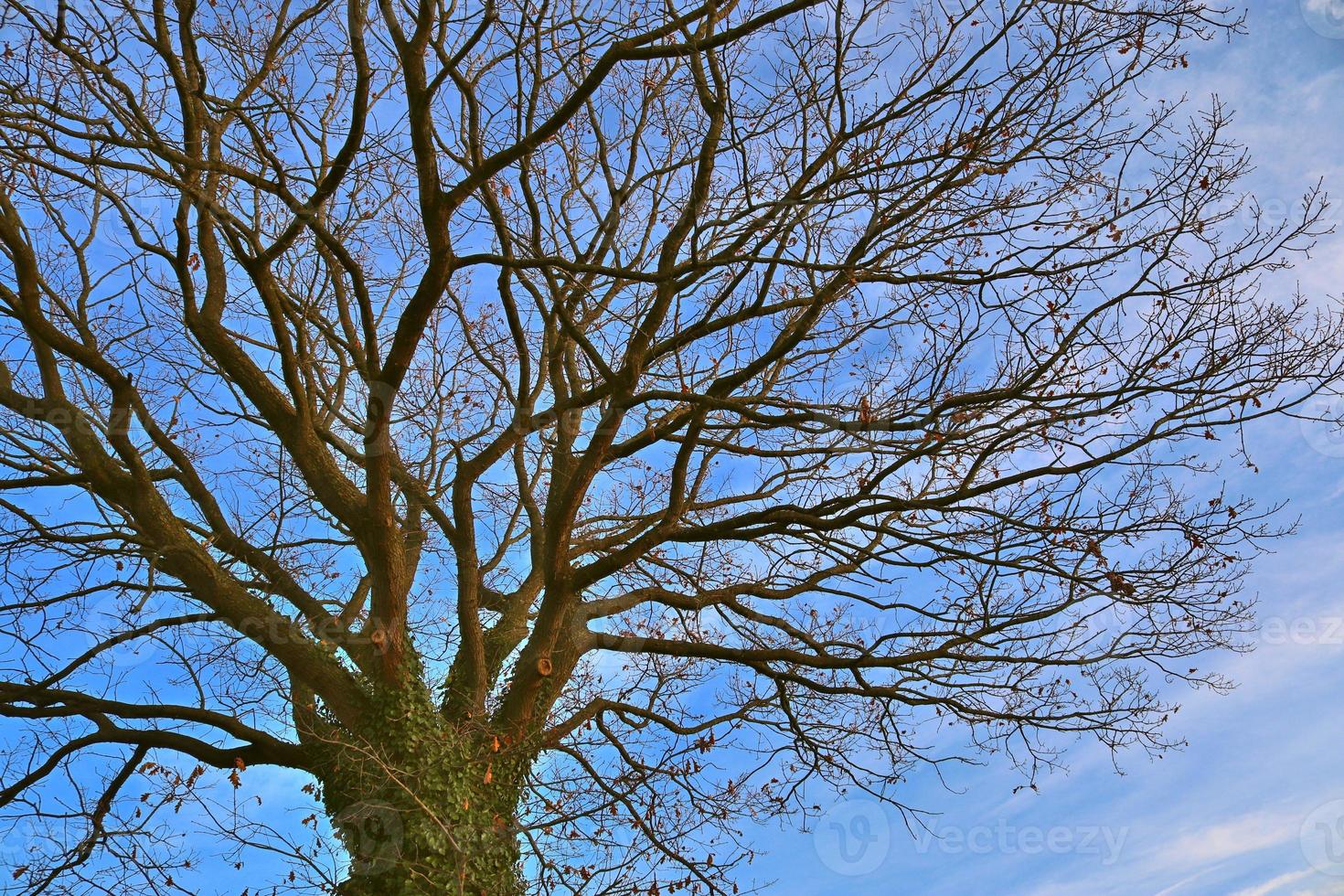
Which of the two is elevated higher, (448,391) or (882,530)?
(448,391)

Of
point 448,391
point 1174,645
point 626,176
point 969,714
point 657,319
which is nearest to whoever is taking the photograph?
point 657,319

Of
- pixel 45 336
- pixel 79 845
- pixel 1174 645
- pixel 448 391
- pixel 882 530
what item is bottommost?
pixel 1174 645

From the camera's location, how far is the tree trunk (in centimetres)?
635

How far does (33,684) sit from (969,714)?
666 cm

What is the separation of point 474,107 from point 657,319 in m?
2.07

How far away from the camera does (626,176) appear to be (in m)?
8.23

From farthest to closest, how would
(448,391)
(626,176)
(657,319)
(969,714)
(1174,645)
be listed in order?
1. (448,391)
2. (626,176)
3. (969,714)
4. (1174,645)
5. (657,319)

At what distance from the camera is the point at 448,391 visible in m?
9.50

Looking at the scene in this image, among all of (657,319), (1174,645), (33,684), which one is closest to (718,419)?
(657,319)

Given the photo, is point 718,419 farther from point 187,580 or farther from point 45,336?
point 45,336

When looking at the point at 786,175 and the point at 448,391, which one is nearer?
the point at 786,175

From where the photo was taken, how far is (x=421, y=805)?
20.3 ft

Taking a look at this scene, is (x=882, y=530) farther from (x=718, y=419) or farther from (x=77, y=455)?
(x=77, y=455)

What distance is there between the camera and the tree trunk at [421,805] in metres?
6.35
